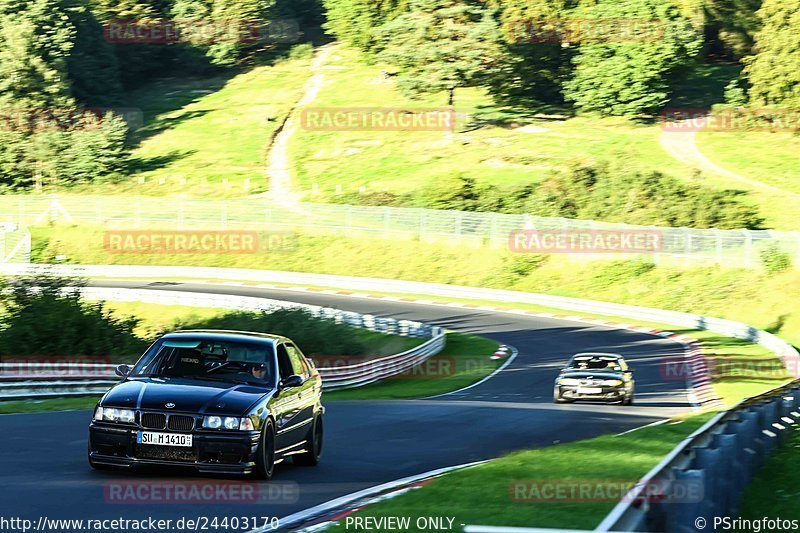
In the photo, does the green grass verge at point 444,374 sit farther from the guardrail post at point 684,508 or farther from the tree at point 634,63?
the tree at point 634,63

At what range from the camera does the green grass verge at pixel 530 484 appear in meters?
9.90

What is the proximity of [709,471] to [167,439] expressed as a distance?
5.20m

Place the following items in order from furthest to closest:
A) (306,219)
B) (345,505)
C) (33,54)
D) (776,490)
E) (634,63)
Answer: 1. (33,54)
2. (634,63)
3. (306,219)
4. (776,490)
5. (345,505)

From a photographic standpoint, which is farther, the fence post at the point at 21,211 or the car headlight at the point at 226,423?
the fence post at the point at 21,211

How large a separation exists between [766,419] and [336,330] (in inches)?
893

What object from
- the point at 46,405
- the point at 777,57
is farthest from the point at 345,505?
the point at 777,57

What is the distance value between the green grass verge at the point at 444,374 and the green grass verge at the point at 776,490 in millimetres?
14363

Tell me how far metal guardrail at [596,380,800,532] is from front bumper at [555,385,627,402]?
9878 millimetres

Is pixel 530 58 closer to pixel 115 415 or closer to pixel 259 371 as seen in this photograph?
pixel 259 371

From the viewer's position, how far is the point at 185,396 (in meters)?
12.1

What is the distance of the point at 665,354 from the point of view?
39406mm

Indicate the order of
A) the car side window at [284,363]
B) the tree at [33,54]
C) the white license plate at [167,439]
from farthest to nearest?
the tree at [33,54], the car side window at [284,363], the white license plate at [167,439]

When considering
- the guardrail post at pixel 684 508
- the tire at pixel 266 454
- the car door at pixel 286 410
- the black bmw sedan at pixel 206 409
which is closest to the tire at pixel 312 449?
the black bmw sedan at pixel 206 409

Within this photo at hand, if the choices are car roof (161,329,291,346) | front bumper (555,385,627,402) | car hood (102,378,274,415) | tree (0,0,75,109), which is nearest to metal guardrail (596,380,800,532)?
car hood (102,378,274,415)
